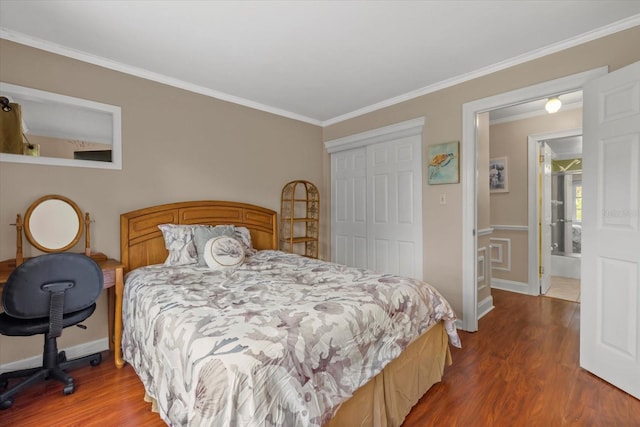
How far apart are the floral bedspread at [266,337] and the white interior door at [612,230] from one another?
1.06 metres

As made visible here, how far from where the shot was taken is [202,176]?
3.21 m

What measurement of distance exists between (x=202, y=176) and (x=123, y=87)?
1.03 meters

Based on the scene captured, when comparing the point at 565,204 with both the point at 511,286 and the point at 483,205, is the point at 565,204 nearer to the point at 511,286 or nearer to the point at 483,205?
the point at 511,286

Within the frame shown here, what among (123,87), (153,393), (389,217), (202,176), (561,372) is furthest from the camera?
(389,217)

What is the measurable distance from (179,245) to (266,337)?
71.1 inches

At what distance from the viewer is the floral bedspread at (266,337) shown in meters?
1.03

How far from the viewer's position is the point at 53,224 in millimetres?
2332

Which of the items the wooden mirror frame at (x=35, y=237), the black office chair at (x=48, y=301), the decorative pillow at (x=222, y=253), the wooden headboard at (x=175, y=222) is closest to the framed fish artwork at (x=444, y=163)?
the wooden headboard at (x=175, y=222)

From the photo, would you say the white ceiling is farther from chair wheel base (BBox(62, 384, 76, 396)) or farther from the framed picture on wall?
chair wheel base (BBox(62, 384, 76, 396))

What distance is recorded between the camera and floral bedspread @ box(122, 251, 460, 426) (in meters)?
1.03

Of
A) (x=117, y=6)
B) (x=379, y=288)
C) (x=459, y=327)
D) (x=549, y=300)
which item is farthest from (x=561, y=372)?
(x=117, y=6)

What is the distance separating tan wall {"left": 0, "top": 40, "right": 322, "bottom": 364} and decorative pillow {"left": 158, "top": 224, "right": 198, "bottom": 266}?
39 cm

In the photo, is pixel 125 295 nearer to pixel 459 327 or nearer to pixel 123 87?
pixel 123 87

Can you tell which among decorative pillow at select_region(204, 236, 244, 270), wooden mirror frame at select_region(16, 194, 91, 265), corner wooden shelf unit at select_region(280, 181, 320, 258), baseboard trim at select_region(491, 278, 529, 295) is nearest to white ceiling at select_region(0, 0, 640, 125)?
wooden mirror frame at select_region(16, 194, 91, 265)
